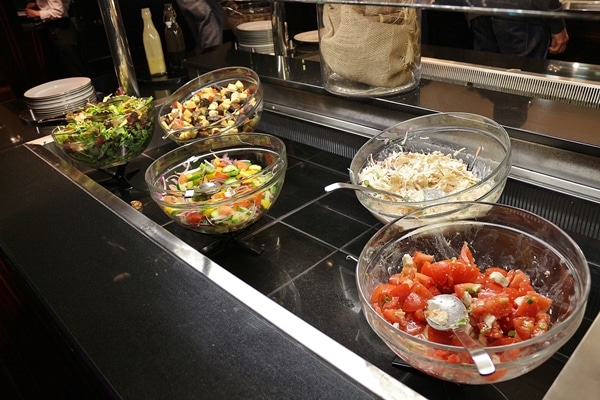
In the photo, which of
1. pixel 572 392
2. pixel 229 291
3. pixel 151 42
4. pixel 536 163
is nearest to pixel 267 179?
pixel 229 291

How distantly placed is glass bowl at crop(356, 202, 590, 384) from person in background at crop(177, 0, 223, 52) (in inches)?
113

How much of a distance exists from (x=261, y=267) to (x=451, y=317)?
0.43m

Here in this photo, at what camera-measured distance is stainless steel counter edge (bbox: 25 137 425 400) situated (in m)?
0.65

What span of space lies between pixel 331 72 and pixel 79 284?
2.65 feet

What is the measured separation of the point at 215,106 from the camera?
4.63ft

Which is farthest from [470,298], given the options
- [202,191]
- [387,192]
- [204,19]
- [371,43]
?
[204,19]

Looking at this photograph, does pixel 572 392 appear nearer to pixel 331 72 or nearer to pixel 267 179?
pixel 267 179

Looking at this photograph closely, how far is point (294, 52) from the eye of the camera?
180cm

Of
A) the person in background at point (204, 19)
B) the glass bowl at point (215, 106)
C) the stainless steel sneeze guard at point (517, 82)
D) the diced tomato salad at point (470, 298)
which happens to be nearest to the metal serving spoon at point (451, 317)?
the diced tomato salad at point (470, 298)

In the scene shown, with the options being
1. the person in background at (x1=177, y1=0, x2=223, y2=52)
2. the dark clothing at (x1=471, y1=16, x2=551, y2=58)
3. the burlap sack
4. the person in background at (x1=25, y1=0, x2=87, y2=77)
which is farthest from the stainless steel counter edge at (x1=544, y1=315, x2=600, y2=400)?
the person in background at (x1=25, y1=0, x2=87, y2=77)

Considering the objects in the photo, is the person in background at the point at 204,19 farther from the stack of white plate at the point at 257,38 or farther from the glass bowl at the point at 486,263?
the glass bowl at the point at 486,263

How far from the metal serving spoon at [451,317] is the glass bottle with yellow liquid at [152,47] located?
1.68 m

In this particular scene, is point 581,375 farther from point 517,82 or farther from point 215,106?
point 215,106

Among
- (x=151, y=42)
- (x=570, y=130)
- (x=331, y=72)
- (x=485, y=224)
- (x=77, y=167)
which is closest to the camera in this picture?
(x=485, y=224)
